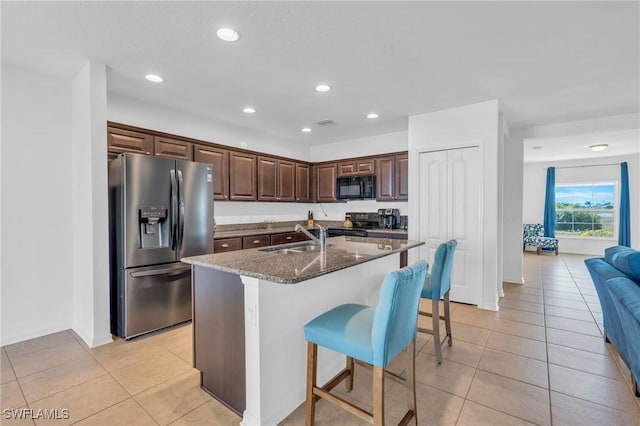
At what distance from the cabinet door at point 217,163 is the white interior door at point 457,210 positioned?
9.25 ft

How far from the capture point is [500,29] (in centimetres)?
223

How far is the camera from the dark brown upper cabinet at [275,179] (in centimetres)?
505

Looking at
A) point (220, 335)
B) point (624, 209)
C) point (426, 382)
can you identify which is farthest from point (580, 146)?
point (220, 335)

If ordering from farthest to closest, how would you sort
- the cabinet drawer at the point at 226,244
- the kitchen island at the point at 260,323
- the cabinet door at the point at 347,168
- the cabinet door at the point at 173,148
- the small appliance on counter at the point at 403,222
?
the cabinet door at the point at 347,168
the small appliance on counter at the point at 403,222
the cabinet drawer at the point at 226,244
the cabinet door at the point at 173,148
the kitchen island at the point at 260,323

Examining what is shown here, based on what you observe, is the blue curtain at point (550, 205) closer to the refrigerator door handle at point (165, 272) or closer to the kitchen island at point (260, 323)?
the kitchen island at point (260, 323)

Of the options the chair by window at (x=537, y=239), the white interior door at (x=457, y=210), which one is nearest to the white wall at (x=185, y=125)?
the white interior door at (x=457, y=210)

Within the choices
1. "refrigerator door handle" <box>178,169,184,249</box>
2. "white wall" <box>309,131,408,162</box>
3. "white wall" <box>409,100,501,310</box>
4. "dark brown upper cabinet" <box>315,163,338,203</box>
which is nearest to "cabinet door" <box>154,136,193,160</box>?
"refrigerator door handle" <box>178,169,184,249</box>

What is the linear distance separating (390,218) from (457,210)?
1383 mm

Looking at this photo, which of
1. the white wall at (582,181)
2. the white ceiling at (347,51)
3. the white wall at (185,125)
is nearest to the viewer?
the white ceiling at (347,51)

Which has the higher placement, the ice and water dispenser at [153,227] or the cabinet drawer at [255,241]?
the ice and water dispenser at [153,227]

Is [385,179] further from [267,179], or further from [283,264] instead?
[283,264]

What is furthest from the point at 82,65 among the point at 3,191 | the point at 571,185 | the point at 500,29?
the point at 571,185

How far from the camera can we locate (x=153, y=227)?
308 cm

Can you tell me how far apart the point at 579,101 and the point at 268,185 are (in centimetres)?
441
